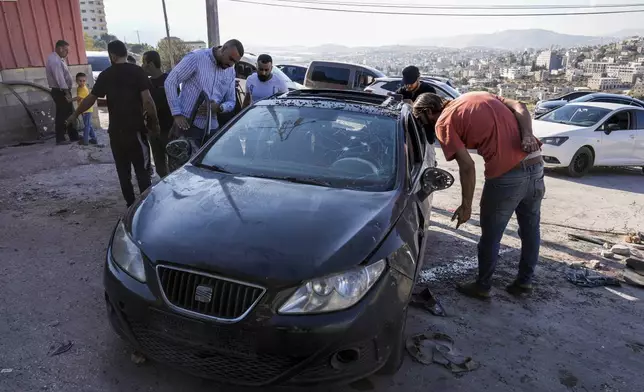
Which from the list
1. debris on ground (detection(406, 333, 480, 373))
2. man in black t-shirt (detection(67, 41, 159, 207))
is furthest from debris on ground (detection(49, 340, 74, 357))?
man in black t-shirt (detection(67, 41, 159, 207))

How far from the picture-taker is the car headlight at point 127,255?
2.36 metres

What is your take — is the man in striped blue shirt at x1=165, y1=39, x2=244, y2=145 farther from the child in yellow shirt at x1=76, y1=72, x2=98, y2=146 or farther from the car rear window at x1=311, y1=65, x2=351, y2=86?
the car rear window at x1=311, y1=65, x2=351, y2=86

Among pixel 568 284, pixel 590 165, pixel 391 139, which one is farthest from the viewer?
pixel 590 165

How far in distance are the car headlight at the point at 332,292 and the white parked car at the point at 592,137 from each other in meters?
8.04

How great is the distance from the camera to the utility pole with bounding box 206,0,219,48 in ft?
48.6

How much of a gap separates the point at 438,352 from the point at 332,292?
119 cm

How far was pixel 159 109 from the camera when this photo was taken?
559cm

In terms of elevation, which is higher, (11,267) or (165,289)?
(165,289)

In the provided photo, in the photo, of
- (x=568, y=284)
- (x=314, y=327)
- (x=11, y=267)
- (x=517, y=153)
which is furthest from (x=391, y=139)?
(x=11, y=267)

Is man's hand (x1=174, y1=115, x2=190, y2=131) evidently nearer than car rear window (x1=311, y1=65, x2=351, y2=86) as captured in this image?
Yes

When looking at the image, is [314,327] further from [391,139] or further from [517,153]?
[517,153]

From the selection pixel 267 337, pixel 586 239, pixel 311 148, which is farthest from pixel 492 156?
pixel 586 239

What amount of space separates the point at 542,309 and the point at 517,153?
129 cm

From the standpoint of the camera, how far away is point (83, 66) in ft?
33.7
